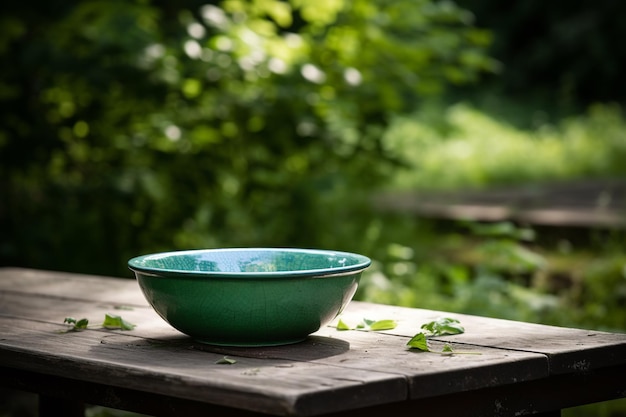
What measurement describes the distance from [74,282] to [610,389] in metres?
1.38

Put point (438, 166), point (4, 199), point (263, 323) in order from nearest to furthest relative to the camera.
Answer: point (263, 323) < point (4, 199) < point (438, 166)

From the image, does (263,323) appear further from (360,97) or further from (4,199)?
(4,199)

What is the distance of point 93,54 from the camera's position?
4121 mm

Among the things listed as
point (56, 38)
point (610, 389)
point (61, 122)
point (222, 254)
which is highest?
point (56, 38)

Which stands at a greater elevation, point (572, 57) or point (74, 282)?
point (572, 57)

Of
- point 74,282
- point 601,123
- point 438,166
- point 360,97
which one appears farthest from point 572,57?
point 74,282

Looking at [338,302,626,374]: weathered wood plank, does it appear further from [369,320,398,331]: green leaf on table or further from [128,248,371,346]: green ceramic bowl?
[128,248,371,346]: green ceramic bowl

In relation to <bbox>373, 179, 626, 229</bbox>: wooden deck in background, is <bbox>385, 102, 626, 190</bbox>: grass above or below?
above

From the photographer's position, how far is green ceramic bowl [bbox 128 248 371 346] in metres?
1.54

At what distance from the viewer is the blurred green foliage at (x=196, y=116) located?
4.14 m

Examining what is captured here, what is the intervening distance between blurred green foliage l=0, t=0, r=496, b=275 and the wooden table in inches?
94.1

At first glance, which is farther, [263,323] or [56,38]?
[56,38]

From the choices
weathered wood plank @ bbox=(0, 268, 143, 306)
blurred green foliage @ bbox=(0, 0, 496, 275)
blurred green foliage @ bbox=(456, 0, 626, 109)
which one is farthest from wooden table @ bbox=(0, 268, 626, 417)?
blurred green foliage @ bbox=(456, 0, 626, 109)

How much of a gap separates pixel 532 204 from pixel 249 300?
493cm
